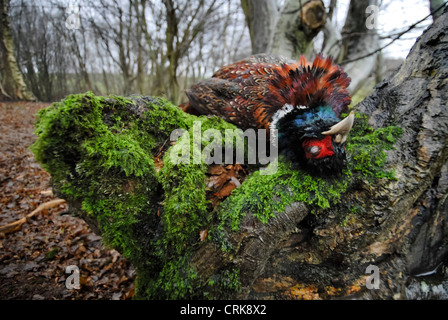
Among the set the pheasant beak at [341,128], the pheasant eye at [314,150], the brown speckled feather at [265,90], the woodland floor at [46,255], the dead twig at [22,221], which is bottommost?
the woodland floor at [46,255]

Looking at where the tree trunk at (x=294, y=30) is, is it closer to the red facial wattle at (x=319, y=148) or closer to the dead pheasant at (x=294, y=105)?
the dead pheasant at (x=294, y=105)

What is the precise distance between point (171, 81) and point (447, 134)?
992cm

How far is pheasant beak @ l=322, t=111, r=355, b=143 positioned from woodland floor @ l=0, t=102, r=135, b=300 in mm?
2598

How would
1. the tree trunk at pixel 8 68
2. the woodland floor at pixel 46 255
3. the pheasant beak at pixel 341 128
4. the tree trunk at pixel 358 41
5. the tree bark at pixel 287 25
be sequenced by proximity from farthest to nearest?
the tree trunk at pixel 8 68
the tree trunk at pixel 358 41
the tree bark at pixel 287 25
the woodland floor at pixel 46 255
the pheasant beak at pixel 341 128

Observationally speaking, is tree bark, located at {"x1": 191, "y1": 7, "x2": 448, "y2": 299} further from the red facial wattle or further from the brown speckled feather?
the brown speckled feather

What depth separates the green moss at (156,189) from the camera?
1575 millimetres

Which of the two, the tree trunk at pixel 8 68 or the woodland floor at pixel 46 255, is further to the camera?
the tree trunk at pixel 8 68

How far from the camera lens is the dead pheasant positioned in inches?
65.1

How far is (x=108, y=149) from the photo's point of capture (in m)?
1.68

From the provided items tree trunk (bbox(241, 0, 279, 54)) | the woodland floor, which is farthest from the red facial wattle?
tree trunk (bbox(241, 0, 279, 54))

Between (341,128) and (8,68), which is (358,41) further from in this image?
(8,68)

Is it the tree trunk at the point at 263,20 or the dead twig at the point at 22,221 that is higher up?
the tree trunk at the point at 263,20

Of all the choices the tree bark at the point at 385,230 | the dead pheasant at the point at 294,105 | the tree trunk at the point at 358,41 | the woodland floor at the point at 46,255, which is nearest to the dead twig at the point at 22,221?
the woodland floor at the point at 46,255

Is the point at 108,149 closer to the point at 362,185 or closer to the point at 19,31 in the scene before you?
the point at 362,185
